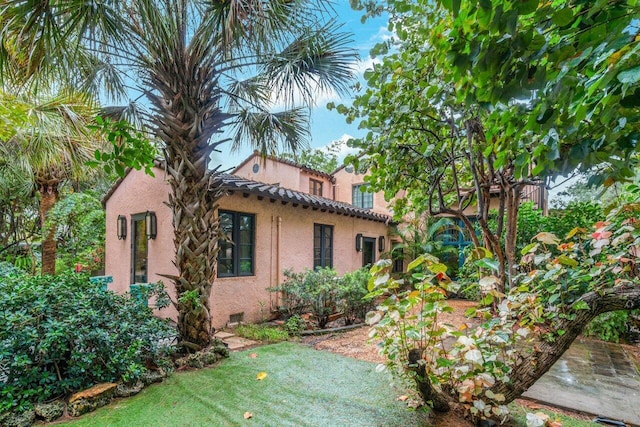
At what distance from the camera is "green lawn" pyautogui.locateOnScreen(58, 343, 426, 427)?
12.0 ft

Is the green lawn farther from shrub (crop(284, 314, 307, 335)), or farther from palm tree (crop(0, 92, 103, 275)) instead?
palm tree (crop(0, 92, 103, 275))

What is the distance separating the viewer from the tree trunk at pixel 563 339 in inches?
118

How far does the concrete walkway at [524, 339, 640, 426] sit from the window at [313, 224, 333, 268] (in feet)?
23.1

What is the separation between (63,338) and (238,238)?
15.4 feet

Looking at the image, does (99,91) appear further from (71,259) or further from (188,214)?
(71,259)

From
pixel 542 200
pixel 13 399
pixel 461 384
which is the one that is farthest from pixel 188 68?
pixel 542 200

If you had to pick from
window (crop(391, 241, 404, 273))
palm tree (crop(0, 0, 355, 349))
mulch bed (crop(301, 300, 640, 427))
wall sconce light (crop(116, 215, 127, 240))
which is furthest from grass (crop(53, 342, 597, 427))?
window (crop(391, 241, 404, 273))

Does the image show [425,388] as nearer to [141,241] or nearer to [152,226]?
[152,226]

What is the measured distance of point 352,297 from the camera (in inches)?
339

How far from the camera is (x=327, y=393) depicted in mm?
4395

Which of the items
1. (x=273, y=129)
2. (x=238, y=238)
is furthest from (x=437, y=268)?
(x=238, y=238)

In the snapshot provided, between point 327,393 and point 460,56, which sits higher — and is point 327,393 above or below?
below

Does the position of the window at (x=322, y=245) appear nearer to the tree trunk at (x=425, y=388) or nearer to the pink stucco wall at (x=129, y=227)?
the pink stucco wall at (x=129, y=227)

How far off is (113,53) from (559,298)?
6.78m
